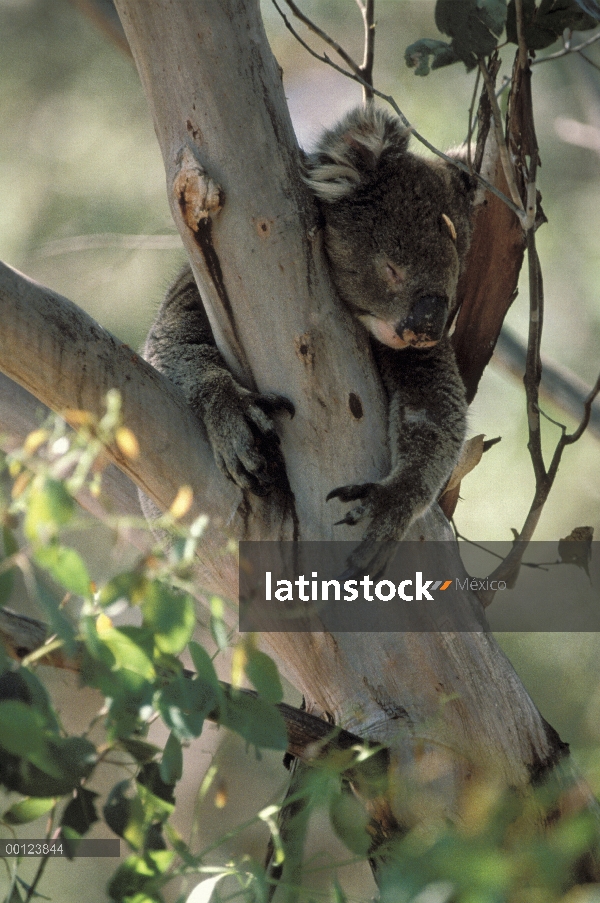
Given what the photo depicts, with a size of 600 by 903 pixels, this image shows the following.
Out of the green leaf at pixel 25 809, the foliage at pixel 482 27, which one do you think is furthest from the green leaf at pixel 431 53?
the green leaf at pixel 25 809

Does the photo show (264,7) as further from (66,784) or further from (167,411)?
(66,784)

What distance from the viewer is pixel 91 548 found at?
603cm

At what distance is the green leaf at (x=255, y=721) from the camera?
0.93 meters

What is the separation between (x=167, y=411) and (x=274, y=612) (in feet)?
1.53

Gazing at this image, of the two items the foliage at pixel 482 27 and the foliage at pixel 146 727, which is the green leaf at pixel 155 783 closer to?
the foliage at pixel 146 727

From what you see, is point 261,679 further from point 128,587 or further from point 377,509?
point 377,509

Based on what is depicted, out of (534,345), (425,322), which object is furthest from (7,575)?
(534,345)

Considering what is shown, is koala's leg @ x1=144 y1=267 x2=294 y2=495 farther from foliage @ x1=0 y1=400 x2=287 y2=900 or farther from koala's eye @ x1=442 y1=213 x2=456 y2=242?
foliage @ x1=0 y1=400 x2=287 y2=900

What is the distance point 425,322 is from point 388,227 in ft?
0.98

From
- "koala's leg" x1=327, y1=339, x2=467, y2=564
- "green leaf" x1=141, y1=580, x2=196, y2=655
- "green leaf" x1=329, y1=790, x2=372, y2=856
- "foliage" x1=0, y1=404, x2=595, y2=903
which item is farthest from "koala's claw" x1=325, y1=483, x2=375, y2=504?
"green leaf" x1=141, y1=580, x2=196, y2=655

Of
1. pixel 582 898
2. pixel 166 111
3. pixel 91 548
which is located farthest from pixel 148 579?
pixel 91 548

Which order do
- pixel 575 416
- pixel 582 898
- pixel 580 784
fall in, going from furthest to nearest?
pixel 575 416 → pixel 580 784 → pixel 582 898

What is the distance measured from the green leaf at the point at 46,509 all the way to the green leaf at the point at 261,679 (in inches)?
9.9

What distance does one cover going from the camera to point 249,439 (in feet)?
6.19
